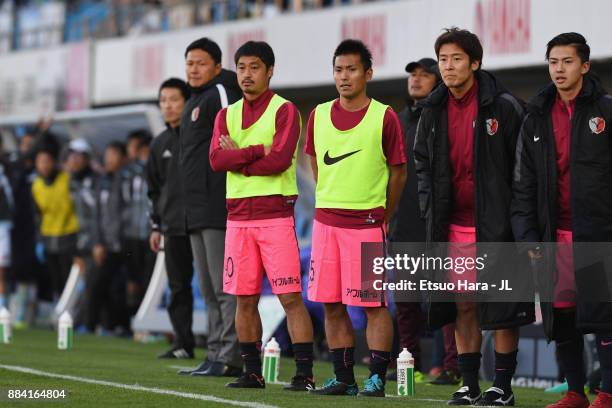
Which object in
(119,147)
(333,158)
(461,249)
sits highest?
(119,147)

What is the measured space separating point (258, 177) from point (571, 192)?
2067mm

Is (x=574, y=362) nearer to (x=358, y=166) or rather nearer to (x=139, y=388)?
(x=358, y=166)

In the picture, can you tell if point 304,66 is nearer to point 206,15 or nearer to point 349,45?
point 206,15

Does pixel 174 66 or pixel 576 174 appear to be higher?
pixel 174 66

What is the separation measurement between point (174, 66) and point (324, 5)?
3.22 m

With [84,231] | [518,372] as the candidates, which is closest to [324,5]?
[84,231]

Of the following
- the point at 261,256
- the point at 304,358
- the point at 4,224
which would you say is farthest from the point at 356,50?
the point at 4,224

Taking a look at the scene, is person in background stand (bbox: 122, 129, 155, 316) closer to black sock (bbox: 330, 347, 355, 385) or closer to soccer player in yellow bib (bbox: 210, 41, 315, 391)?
soccer player in yellow bib (bbox: 210, 41, 315, 391)

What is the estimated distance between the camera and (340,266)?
8602mm

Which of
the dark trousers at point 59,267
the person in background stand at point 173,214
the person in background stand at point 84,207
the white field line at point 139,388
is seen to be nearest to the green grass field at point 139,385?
the white field line at point 139,388

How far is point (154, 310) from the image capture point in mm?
15477

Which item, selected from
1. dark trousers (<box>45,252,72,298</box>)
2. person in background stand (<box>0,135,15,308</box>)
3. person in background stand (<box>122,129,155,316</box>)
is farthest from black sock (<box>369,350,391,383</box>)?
person in background stand (<box>0,135,15,308</box>)

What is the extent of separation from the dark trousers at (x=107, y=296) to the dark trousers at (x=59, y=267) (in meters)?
0.61

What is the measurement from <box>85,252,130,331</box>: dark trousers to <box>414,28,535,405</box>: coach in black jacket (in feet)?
30.6
